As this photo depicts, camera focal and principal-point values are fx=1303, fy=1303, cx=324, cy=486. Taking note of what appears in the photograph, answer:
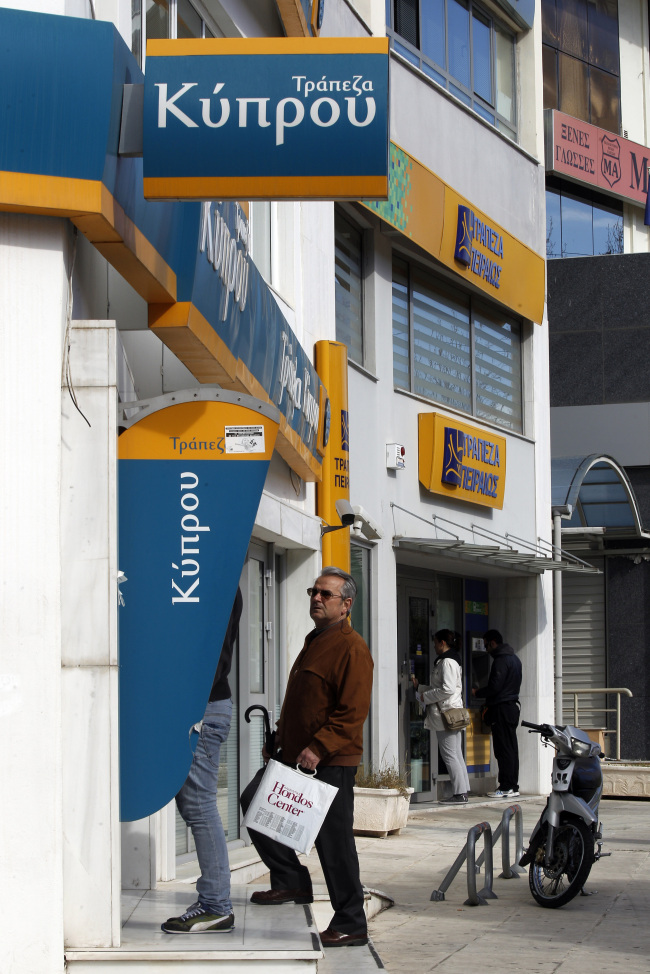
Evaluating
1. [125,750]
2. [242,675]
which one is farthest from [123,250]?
[242,675]

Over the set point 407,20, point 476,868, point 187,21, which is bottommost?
point 476,868

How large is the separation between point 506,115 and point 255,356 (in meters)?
11.5

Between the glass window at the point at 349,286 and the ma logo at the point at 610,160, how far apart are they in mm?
19773

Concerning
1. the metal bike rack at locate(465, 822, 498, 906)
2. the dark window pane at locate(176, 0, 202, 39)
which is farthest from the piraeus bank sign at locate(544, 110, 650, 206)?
the metal bike rack at locate(465, 822, 498, 906)

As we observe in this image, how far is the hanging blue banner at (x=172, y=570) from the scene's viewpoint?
545 cm

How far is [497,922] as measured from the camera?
7.68m

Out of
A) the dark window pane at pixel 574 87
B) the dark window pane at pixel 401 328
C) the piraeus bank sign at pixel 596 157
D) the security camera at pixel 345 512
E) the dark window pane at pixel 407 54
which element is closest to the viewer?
the security camera at pixel 345 512

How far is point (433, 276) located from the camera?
52.3ft

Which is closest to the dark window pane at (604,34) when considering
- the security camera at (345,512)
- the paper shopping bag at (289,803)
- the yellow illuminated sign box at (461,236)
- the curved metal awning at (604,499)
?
the curved metal awning at (604,499)

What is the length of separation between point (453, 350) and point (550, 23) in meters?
18.4

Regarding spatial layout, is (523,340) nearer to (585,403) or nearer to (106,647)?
(585,403)

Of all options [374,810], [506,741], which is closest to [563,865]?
[374,810]

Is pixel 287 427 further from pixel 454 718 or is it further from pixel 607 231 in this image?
pixel 607 231

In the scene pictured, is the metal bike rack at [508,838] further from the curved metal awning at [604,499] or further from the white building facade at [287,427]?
the curved metal awning at [604,499]
